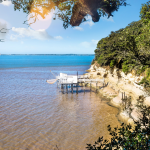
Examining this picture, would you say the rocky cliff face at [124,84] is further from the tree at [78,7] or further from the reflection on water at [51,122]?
the tree at [78,7]

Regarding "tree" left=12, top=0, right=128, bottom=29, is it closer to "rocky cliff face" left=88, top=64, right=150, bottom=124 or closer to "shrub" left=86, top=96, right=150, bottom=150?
"shrub" left=86, top=96, right=150, bottom=150

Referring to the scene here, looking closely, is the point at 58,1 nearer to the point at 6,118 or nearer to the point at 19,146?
the point at 19,146

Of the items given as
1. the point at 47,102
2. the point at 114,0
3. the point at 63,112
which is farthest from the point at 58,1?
the point at 47,102

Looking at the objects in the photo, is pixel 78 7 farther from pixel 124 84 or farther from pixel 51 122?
pixel 124 84

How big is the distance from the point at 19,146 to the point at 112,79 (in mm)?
19943

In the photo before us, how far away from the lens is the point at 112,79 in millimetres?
25344

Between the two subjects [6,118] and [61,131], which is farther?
[6,118]

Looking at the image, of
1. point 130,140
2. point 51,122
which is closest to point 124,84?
point 51,122

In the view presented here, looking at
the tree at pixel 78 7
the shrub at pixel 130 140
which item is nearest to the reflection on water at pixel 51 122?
the shrub at pixel 130 140

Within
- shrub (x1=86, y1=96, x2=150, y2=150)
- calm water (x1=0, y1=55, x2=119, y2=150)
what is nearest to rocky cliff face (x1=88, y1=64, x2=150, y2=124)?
calm water (x1=0, y1=55, x2=119, y2=150)

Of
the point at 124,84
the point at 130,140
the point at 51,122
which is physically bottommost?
the point at 51,122

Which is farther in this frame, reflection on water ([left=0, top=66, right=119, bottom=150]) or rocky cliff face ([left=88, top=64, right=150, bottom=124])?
rocky cliff face ([left=88, top=64, right=150, bottom=124])

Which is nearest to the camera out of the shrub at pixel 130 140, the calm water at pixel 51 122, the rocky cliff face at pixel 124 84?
the shrub at pixel 130 140

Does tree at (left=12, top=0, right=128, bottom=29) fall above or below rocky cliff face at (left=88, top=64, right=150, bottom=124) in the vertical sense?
above
